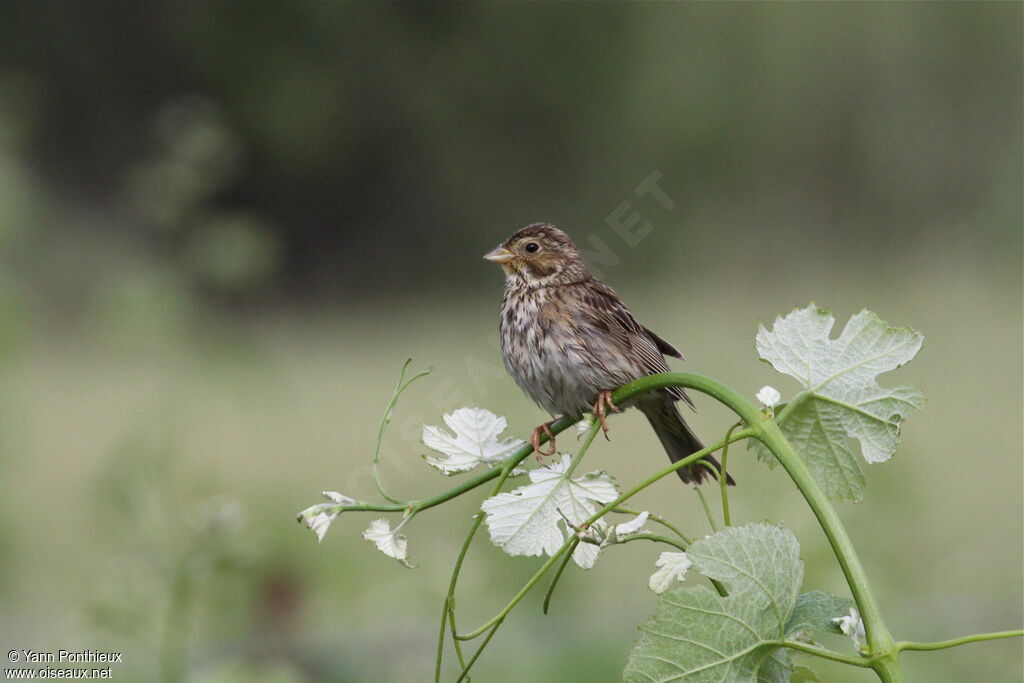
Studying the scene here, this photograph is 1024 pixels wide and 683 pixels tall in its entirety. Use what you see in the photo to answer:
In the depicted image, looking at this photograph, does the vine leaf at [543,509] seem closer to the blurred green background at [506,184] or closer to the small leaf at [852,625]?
the small leaf at [852,625]

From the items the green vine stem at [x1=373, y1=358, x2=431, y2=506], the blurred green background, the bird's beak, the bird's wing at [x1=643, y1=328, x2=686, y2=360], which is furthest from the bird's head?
the blurred green background

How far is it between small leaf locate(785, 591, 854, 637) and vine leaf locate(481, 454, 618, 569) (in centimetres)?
9

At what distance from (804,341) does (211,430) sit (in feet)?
11.9

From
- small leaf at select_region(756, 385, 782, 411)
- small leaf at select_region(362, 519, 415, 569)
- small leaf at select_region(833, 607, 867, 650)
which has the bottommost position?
small leaf at select_region(833, 607, 867, 650)

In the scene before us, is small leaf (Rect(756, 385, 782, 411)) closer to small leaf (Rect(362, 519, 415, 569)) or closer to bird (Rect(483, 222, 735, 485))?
small leaf (Rect(362, 519, 415, 569))

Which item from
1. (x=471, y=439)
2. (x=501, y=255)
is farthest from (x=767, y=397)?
(x=501, y=255)

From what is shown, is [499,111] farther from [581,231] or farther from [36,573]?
[36,573]

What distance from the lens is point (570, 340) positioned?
1.01 meters

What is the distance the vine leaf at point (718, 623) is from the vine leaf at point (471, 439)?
0.48ft

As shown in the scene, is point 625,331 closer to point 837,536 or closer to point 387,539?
point 387,539

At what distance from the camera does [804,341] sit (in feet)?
1.49

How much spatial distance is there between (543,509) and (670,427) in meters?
0.52

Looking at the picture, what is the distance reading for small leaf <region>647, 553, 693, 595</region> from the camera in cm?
49

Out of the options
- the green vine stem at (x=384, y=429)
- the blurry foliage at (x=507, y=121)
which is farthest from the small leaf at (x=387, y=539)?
the blurry foliage at (x=507, y=121)
